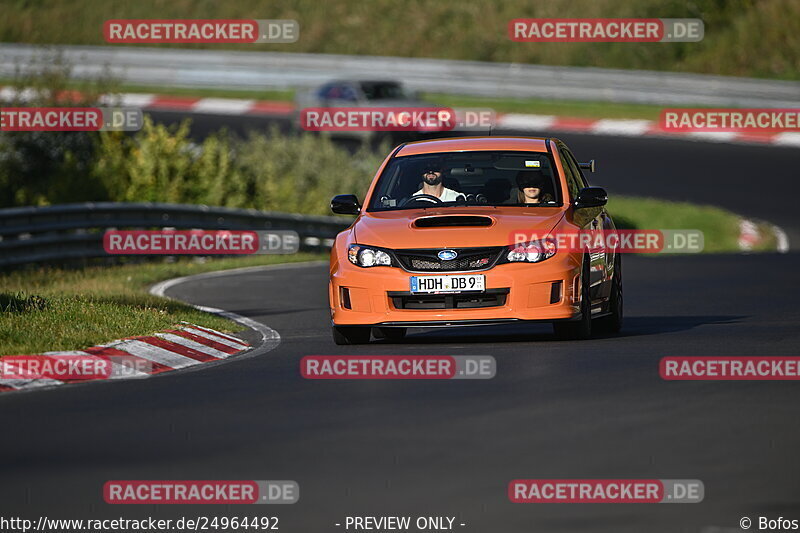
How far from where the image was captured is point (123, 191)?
1203 inches

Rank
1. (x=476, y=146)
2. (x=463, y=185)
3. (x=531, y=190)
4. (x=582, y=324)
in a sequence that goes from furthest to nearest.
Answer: (x=476, y=146) < (x=463, y=185) < (x=531, y=190) < (x=582, y=324)

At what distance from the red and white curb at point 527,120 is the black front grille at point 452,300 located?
20.2 m

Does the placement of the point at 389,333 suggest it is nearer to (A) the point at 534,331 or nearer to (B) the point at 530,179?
(A) the point at 534,331

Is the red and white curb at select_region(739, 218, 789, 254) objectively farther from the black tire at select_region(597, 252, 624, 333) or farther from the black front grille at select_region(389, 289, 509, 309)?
the black front grille at select_region(389, 289, 509, 309)

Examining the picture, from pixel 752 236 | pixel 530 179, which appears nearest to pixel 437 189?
pixel 530 179

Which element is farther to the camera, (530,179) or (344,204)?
(530,179)

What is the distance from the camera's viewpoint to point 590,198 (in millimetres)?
13273

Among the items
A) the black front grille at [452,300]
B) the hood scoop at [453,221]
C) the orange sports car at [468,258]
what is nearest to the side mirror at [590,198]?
the orange sports car at [468,258]

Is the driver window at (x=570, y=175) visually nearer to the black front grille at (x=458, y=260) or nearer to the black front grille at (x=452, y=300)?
the black front grille at (x=458, y=260)

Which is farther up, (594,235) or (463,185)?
(463,185)

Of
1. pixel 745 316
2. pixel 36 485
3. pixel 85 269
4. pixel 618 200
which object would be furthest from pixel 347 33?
pixel 36 485

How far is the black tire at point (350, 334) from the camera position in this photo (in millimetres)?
13008

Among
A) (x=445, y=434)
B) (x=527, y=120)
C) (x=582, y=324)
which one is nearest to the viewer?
(x=445, y=434)

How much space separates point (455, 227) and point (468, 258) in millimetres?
360
